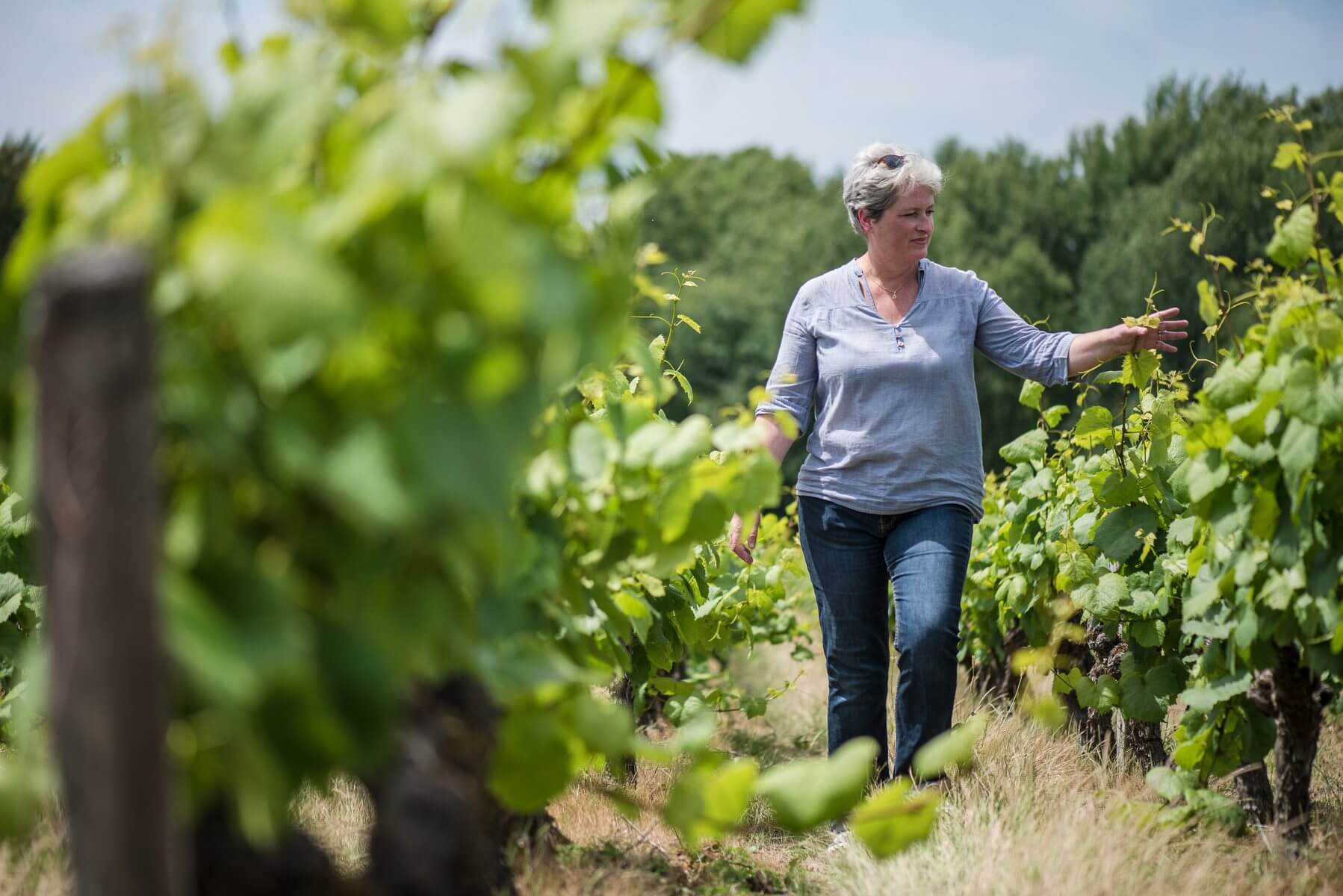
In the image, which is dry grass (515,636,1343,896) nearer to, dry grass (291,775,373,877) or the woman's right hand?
dry grass (291,775,373,877)

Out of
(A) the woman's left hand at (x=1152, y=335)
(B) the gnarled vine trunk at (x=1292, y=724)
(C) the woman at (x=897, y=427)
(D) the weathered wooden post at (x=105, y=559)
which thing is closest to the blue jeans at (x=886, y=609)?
(C) the woman at (x=897, y=427)

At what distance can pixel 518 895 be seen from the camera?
2080 millimetres

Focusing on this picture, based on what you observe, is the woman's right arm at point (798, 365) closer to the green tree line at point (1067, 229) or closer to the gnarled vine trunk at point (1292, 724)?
the gnarled vine trunk at point (1292, 724)

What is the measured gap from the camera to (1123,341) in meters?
2.94

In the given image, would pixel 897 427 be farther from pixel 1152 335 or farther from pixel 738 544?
pixel 1152 335

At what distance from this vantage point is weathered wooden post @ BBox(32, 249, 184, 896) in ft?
3.27

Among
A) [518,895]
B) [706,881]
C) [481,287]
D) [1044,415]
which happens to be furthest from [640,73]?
[1044,415]

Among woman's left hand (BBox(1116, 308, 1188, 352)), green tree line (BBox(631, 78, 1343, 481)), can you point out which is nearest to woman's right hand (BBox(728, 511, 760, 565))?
woman's left hand (BBox(1116, 308, 1188, 352))

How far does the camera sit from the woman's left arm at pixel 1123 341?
293cm

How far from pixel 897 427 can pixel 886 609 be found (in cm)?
60

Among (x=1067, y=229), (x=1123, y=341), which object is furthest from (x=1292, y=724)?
(x=1067, y=229)

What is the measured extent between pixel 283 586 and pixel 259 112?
50cm

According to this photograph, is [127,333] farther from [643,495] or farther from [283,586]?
[643,495]

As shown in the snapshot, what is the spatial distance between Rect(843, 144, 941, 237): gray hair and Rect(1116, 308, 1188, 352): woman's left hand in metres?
0.69
